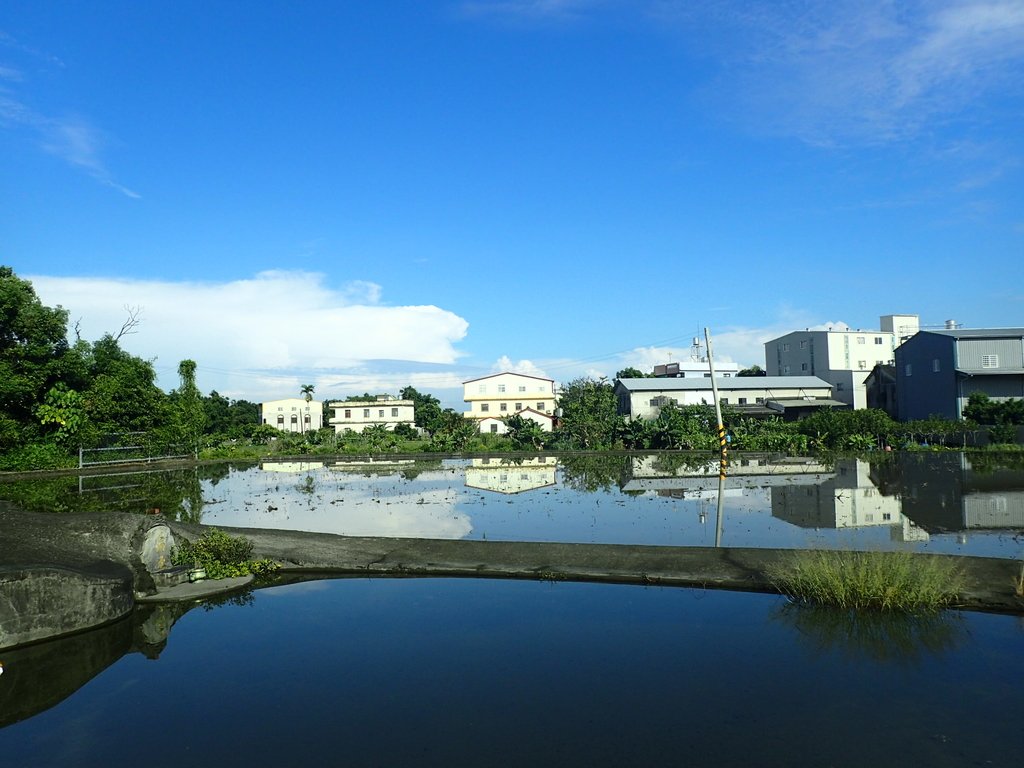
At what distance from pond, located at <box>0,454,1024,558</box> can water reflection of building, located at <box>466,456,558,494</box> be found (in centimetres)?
9

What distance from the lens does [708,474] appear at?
84.7ft

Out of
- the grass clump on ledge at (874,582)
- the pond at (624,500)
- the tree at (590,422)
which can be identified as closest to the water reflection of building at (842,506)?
the pond at (624,500)

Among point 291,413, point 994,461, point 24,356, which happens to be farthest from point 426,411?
point 994,461

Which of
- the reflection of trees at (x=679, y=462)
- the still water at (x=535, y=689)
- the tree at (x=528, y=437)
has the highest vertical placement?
the tree at (x=528, y=437)

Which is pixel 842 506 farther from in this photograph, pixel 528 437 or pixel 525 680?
pixel 528 437

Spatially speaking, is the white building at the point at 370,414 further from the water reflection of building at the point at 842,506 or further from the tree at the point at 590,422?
the water reflection of building at the point at 842,506

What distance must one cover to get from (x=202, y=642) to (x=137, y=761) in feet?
9.51

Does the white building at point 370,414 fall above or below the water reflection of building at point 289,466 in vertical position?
above

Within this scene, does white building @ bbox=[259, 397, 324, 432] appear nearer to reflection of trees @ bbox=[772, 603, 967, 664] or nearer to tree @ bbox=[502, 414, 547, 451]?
tree @ bbox=[502, 414, 547, 451]

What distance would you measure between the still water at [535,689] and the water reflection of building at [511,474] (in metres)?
13.5

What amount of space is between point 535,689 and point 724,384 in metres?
51.2

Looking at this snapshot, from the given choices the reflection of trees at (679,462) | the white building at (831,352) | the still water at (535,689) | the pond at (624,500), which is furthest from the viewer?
the white building at (831,352)

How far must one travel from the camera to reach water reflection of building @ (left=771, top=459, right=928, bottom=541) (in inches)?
567

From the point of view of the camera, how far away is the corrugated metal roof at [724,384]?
5286 centimetres
